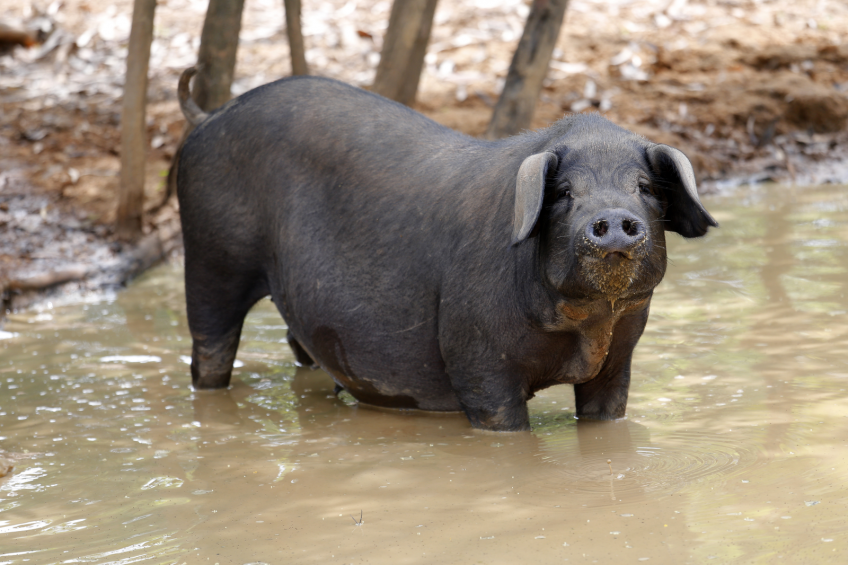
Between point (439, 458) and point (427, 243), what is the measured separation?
96 cm

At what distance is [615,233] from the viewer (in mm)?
3193

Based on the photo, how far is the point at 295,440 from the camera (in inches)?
163

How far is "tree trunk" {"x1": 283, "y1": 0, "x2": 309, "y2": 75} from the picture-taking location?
780 cm

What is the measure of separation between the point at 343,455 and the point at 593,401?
1114 mm

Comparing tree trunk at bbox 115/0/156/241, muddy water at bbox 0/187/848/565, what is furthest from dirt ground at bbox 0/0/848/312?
muddy water at bbox 0/187/848/565

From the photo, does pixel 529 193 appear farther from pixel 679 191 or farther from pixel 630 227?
pixel 679 191

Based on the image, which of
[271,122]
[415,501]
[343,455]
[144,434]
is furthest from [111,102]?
[415,501]

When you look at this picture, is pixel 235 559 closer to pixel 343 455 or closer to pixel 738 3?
pixel 343 455

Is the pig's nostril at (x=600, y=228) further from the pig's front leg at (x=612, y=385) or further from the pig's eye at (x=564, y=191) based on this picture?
the pig's front leg at (x=612, y=385)

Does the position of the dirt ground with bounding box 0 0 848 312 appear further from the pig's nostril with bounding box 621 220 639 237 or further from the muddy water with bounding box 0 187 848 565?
the pig's nostril with bounding box 621 220 639 237

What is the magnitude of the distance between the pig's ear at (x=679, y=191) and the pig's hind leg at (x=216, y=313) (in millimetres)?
2202

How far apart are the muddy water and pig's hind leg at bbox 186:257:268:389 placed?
16cm

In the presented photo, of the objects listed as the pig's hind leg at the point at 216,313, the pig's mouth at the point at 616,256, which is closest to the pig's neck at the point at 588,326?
the pig's mouth at the point at 616,256

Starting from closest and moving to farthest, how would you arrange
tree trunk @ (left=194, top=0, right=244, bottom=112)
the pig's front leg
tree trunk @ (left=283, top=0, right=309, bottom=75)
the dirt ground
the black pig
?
the black pig < the pig's front leg < tree trunk @ (left=194, top=0, right=244, bottom=112) < tree trunk @ (left=283, top=0, right=309, bottom=75) < the dirt ground
